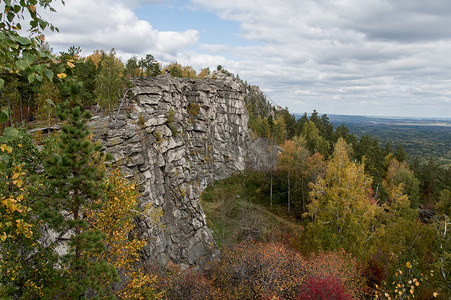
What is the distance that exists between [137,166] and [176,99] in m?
17.7

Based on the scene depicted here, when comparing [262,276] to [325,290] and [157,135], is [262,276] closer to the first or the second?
[325,290]

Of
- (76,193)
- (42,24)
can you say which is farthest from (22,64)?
(76,193)

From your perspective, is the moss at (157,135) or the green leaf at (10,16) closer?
the green leaf at (10,16)

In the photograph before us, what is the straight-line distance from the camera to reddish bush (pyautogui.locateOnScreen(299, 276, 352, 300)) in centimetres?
1446

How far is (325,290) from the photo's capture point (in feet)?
49.3

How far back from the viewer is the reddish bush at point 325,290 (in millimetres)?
14464

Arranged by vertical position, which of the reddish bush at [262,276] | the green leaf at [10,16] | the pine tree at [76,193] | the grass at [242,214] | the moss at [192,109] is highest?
the moss at [192,109]

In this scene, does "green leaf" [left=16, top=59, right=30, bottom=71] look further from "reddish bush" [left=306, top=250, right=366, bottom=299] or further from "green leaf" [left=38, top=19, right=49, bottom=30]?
"reddish bush" [left=306, top=250, right=366, bottom=299]

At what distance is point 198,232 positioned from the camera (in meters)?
28.9

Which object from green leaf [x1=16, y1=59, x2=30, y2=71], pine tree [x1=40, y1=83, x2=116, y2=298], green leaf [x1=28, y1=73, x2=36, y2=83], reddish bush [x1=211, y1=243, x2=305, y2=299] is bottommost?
reddish bush [x1=211, y1=243, x2=305, y2=299]

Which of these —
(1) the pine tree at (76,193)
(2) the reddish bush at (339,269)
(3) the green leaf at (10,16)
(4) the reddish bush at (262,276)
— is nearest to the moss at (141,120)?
(4) the reddish bush at (262,276)

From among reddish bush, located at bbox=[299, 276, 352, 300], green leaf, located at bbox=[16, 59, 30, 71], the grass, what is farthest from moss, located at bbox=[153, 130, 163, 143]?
green leaf, located at bbox=[16, 59, 30, 71]

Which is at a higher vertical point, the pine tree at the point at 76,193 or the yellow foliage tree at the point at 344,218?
the pine tree at the point at 76,193

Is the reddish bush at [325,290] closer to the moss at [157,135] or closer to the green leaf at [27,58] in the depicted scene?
the green leaf at [27,58]
